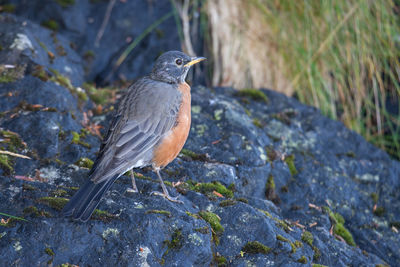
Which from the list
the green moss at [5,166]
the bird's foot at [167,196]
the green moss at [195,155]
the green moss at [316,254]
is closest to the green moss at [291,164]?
the green moss at [195,155]

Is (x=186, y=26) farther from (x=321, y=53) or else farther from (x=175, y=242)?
(x=175, y=242)

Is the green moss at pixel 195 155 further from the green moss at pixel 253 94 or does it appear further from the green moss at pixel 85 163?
the green moss at pixel 253 94

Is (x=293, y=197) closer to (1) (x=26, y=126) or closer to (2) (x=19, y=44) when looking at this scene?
(1) (x=26, y=126)

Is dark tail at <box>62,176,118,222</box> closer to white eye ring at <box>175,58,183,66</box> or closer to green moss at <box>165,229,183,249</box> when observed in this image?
green moss at <box>165,229,183,249</box>

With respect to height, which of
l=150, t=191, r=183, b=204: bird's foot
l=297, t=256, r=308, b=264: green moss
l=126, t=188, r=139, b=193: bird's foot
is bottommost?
l=297, t=256, r=308, b=264: green moss

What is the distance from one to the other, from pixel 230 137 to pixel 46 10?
14.5 ft

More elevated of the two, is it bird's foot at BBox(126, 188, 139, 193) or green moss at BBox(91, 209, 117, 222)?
green moss at BBox(91, 209, 117, 222)

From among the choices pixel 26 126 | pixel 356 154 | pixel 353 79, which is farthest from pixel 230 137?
pixel 353 79

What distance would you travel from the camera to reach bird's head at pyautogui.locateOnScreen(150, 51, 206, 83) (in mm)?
5984

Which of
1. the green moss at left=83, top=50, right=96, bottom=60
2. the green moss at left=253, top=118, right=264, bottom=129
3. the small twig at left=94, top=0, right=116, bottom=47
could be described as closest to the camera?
the green moss at left=253, top=118, right=264, bottom=129

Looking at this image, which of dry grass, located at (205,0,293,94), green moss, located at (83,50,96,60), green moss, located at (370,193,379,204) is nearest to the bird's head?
green moss, located at (83,50,96,60)

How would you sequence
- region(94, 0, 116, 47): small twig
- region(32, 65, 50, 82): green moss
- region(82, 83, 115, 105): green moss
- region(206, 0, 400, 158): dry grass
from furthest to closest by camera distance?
1. region(94, 0, 116, 47): small twig
2. region(206, 0, 400, 158): dry grass
3. region(82, 83, 115, 105): green moss
4. region(32, 65, 50, 82): green moss

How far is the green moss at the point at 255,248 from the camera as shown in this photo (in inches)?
170

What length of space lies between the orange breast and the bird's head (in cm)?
63
